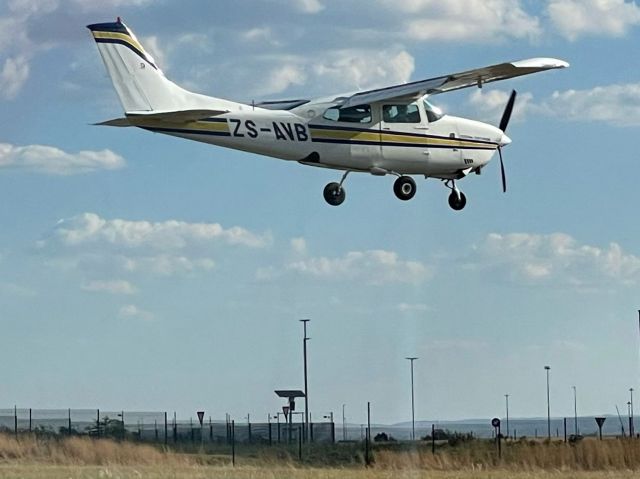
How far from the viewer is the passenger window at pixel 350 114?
5056 centimetres

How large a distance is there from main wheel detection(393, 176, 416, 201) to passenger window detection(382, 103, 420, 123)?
6.15ft

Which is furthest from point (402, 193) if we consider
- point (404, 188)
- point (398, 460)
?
point (398, 460)

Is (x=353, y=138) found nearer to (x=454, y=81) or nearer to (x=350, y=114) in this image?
(x=350, y=114)

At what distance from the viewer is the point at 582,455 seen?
219 ft

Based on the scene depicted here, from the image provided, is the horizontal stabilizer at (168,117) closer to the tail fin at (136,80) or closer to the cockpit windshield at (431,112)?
the tail fin at (136,80)

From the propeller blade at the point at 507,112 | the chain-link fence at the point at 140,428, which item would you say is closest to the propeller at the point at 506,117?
the propeller blade at the point at 507,112

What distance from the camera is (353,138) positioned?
1988 inches

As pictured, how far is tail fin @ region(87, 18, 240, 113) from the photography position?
48656 millimetres

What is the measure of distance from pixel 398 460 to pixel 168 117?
75.5 feet

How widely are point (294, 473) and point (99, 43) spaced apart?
14556 mm

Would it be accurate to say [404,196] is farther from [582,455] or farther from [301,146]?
[582,455]

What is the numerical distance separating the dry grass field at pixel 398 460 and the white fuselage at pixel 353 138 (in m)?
10.4

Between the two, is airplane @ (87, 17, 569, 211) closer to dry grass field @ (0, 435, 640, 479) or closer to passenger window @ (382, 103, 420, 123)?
passenger window @ (382, 103, 420, 123)

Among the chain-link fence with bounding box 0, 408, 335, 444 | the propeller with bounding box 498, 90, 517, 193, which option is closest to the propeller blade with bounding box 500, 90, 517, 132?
the propeller with bounding box 498, 90, 517, 193
